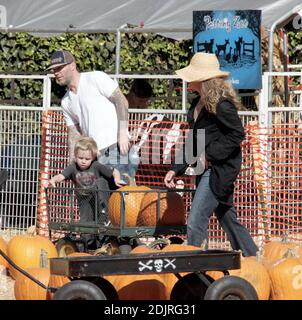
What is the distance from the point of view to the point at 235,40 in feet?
44.2

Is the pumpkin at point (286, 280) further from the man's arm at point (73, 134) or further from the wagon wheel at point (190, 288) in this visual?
the man's arm at point (73, 134)

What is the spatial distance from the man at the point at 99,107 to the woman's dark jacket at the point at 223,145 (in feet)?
5.03

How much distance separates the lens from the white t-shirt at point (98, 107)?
36.5 ft

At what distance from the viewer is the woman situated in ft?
30.8

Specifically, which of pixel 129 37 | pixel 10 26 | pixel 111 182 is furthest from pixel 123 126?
pixel 129 37

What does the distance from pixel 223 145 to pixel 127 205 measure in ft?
3.50

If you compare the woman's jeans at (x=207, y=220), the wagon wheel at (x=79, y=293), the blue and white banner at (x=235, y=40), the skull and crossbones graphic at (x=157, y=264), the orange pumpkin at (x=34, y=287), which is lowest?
the orange pumpkin at (x=34, y=287)

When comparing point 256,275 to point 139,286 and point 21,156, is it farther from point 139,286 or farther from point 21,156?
point 21,156

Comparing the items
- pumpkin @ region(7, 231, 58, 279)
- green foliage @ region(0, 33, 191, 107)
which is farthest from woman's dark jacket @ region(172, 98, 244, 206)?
green foliage @ region(0, 33, 191, 107)

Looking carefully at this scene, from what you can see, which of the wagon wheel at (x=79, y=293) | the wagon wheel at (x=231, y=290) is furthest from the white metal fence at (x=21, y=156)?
the wagon wheel at (x=79, y=293)

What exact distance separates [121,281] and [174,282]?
0.42 m

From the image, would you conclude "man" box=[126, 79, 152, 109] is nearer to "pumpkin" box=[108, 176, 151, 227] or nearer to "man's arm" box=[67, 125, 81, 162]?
"man's arm" box=[67, 125, 81, 162]

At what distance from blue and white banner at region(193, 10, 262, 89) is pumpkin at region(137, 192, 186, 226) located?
3.53 m
